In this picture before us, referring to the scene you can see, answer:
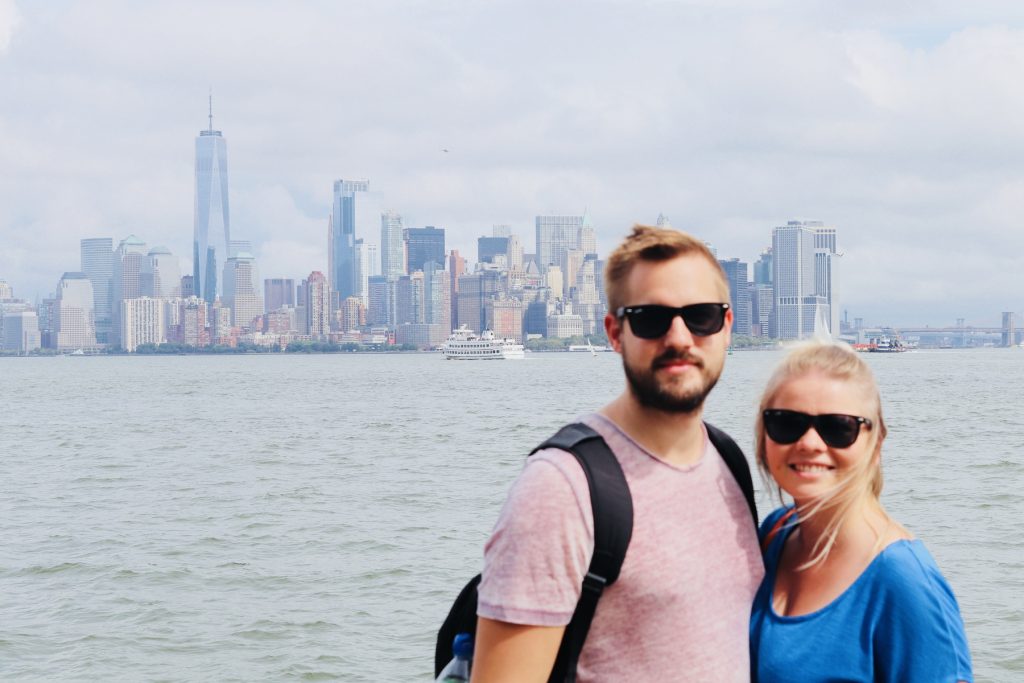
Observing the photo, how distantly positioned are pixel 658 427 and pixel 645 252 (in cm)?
46

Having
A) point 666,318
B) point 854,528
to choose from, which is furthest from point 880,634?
point 666,318

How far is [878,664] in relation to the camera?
312 cm

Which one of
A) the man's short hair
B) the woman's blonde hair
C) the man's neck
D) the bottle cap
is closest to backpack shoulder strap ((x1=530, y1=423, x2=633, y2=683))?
the man's neck

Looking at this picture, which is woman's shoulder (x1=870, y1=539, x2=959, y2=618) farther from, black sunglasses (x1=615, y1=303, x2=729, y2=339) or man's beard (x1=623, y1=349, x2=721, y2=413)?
black sunglasses (x1=615, y1=303, x2=729, y2=339)

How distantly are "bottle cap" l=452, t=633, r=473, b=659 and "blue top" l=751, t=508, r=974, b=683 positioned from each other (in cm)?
79

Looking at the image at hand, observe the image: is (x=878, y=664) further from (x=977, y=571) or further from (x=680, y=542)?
(x=977, y=571)

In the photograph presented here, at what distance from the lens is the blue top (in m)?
3.05

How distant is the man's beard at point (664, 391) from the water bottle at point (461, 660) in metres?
0.81

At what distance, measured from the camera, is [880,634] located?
123 inches

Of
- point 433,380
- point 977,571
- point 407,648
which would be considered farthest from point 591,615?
point 433,380

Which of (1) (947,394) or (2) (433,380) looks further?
(2) (433,380)

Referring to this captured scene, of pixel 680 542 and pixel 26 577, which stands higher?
pixel 680 542

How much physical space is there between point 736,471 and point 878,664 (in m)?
0.64

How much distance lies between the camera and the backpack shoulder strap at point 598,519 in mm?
2900
